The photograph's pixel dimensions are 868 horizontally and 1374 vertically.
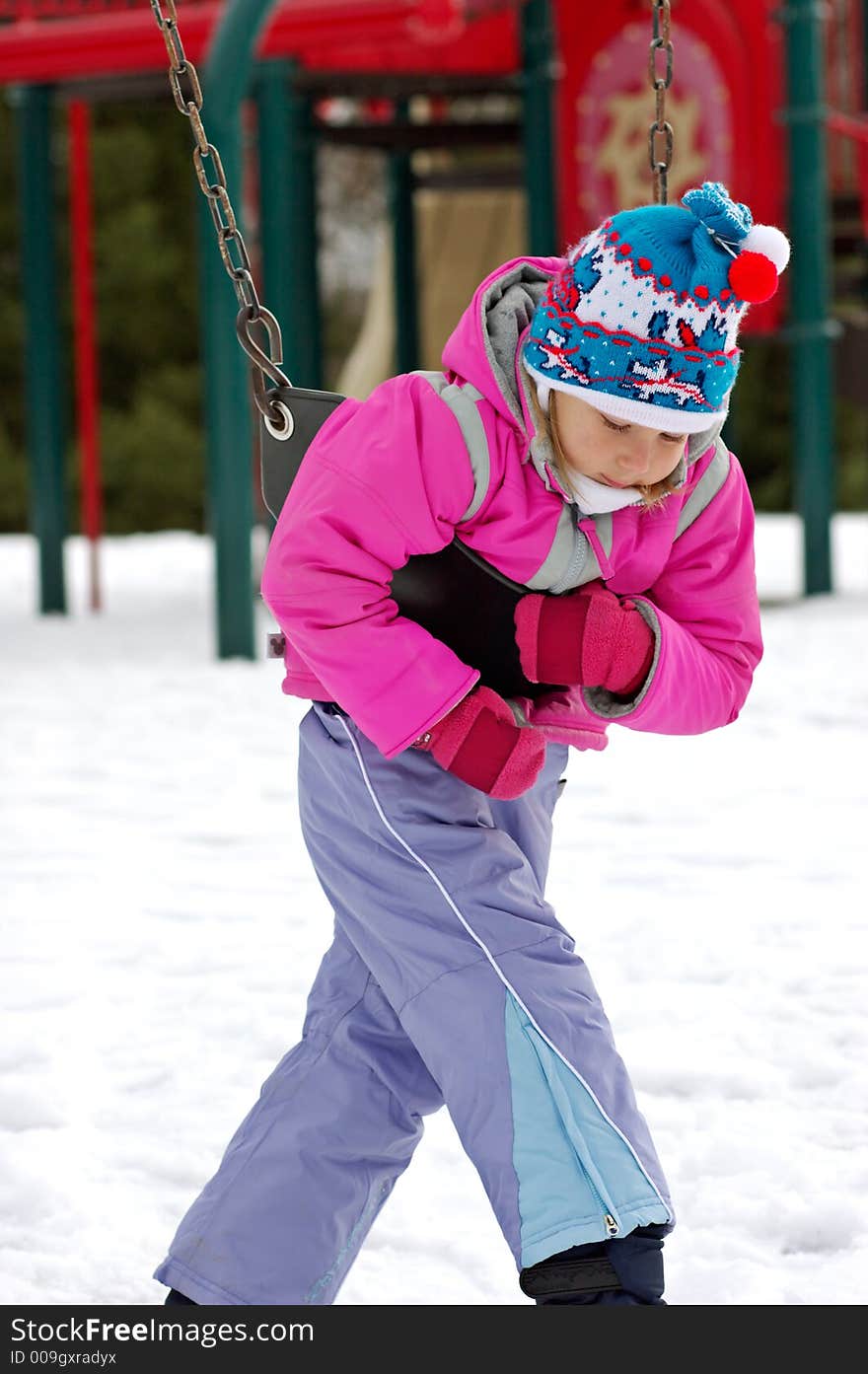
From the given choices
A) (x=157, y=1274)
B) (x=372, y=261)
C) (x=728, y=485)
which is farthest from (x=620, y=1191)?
(x=372, y=261)

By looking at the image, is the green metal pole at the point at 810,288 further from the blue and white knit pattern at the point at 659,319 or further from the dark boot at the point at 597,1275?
the dark boot at the point at 597,1275

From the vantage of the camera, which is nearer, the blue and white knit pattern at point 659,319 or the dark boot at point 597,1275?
the dark boot at point 597,1275

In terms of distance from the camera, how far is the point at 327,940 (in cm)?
314

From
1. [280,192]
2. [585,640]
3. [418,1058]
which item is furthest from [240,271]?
[280,192]

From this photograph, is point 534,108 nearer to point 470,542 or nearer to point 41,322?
point 41,322

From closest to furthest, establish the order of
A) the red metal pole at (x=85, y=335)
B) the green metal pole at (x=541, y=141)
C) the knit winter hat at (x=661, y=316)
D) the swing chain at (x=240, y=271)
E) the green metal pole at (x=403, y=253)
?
the knit winter hat at (x=661, y=316), the swing chain at (x=240, y=271), the green metal pole at (x=541, y=141), the red metal pole at (x=85, y=335), the green metal pole at (x=403, y=253)

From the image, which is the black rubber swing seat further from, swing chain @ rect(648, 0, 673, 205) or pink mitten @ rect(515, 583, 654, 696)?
swing chain @ rect(648, 0, 673, 205)

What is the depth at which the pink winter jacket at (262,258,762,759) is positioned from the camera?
1.65 m

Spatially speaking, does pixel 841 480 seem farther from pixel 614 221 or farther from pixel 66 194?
pixel 614 221

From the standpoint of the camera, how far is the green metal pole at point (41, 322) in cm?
805

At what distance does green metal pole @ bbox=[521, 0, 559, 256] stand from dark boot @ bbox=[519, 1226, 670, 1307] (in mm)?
6800

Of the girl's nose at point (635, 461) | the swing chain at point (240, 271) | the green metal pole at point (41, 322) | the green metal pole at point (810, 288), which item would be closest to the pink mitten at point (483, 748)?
the girl's nose at point (635, 461)

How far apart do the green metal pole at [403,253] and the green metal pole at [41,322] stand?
7.51ft

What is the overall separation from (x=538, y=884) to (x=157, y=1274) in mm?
525
